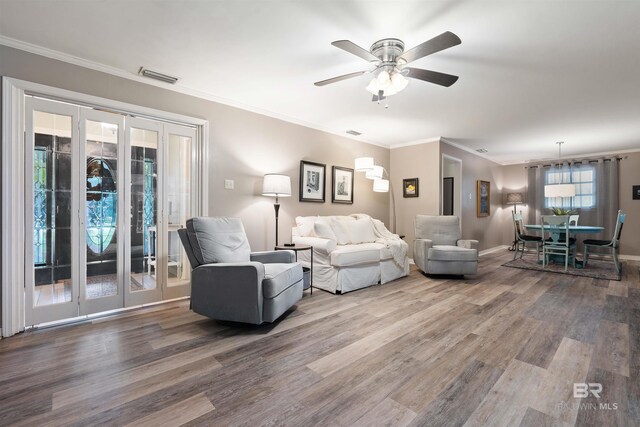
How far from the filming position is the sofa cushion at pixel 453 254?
4258 mm

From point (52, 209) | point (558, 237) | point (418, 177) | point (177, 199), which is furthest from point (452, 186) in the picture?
point (52, 209)

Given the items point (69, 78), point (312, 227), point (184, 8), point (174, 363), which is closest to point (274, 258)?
point (312, 227)

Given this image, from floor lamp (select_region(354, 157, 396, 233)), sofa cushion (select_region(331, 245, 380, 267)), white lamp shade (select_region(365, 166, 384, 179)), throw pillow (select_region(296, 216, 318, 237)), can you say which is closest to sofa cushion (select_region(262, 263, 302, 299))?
sofa cushion (select_region(331, 245, 380, 267))

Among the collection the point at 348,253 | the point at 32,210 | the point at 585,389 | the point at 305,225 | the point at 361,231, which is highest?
the point at 32,210

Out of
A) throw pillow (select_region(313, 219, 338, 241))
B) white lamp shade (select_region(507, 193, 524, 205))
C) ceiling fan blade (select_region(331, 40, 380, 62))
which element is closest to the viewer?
ceiling fan blade (select_region(331, 40, 380, 62))

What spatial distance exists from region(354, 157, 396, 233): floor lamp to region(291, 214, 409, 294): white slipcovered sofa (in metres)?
0.82

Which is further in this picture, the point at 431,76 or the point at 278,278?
the point at 278,278

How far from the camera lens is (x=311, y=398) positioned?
159cm

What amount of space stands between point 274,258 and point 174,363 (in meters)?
1.45

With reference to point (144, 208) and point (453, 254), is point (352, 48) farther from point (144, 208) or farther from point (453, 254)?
point (453, 254)

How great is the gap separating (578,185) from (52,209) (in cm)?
934

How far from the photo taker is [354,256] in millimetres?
3680

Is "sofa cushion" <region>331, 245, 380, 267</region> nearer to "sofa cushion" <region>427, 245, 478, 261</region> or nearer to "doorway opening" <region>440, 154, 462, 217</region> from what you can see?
"sofa cushion" <region>427, 245, 478, 261</region>

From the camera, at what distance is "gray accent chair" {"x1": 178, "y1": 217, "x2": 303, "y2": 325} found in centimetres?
239
